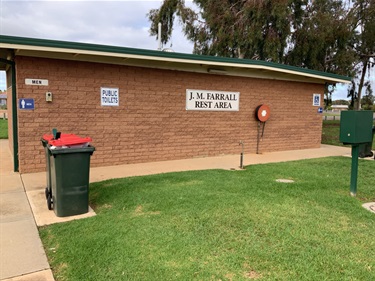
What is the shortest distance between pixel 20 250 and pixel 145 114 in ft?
17.4

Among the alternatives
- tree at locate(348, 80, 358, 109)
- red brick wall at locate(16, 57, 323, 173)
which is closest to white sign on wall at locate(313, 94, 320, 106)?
red brick wall at locate(16, 57, 323, 173)

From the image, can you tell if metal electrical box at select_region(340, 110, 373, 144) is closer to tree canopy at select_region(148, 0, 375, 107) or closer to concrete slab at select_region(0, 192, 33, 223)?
concrete slab at select_region(0, 192, 33, 223)

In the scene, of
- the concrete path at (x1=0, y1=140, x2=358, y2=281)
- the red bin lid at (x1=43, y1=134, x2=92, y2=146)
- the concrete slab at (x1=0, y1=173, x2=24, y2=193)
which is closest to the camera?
the concrete path at (x1=0, y1=140, x2=358, y2=281)

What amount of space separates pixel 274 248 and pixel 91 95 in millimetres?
5743

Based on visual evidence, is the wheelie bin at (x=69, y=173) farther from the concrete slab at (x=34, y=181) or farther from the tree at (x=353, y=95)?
the tree at (x=353, y=95)

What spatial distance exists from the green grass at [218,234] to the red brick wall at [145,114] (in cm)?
215

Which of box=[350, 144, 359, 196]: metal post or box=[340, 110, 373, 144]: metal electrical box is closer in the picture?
box=[340, 110, 373, 144]: metal electrical box

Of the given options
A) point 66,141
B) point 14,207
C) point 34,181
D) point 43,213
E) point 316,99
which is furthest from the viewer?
point 316,99

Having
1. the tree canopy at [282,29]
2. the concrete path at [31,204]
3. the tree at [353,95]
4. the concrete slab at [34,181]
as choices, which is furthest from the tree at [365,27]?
Result: the concrete slab at [34,181]

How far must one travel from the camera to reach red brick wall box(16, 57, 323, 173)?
23.3ft

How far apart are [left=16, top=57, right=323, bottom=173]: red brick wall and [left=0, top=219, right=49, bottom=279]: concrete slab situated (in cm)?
329

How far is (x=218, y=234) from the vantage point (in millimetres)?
3738

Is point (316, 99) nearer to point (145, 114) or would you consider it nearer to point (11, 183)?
point (145, 114)

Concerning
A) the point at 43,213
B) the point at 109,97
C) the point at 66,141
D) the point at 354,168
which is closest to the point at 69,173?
the point at 66,141
